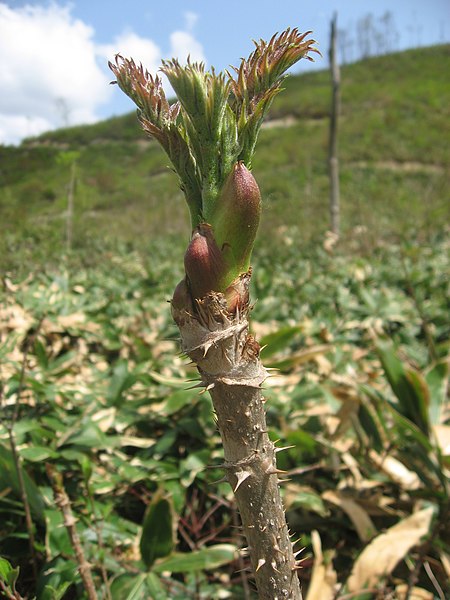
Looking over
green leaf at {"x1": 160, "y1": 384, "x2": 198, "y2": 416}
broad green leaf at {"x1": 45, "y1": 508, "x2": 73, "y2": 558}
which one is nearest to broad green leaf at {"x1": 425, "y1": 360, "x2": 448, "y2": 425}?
green leaf at {"x1": 160, "y1": 384, "x2": 198, "y2": 416}

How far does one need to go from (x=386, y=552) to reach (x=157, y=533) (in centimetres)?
62

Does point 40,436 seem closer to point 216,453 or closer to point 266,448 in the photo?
point 216,453

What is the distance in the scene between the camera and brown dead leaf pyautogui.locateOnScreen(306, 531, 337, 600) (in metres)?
1.28

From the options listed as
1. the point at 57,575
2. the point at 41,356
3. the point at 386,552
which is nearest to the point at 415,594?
the point at 386,552

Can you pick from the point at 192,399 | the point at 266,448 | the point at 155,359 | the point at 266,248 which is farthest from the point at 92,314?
the point at 266,248

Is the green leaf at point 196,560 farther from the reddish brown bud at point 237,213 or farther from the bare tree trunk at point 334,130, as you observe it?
the bare tree trunk at point 334,130

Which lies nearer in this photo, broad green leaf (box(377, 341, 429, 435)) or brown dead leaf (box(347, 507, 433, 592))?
brown dead leaf (box(347, 507, 433, 592))

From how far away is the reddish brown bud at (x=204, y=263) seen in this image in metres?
0.46

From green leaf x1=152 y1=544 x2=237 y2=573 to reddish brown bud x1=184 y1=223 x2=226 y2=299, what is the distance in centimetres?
98

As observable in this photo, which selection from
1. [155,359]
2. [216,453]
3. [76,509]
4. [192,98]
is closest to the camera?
[192,98]

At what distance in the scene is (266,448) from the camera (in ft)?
1.76

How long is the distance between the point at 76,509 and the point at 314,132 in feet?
91.0

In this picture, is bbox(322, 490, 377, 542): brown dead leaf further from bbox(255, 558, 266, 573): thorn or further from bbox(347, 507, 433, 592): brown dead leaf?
bbox(255, 558, 266, 573): thorn

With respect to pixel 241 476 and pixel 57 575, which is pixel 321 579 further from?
pixel 241 476
